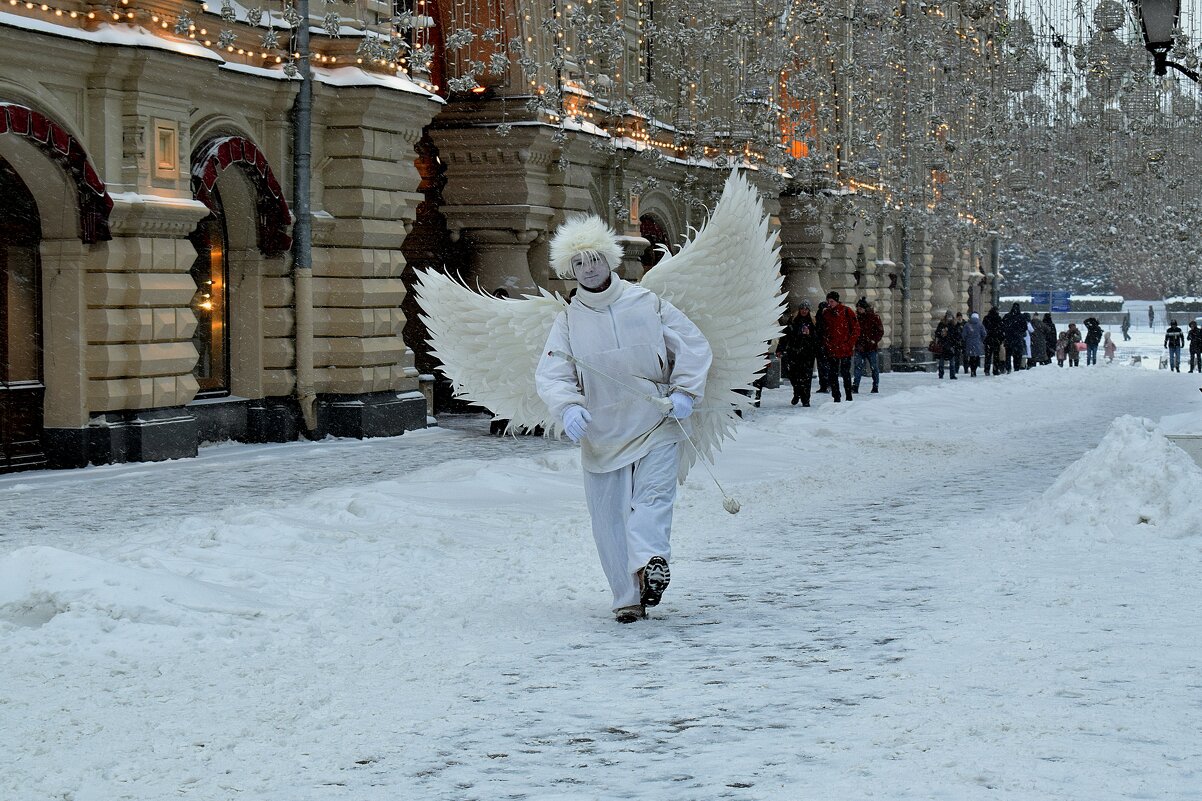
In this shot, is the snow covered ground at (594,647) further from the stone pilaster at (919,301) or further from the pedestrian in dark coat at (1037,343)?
the stone pilaster at (919,301)

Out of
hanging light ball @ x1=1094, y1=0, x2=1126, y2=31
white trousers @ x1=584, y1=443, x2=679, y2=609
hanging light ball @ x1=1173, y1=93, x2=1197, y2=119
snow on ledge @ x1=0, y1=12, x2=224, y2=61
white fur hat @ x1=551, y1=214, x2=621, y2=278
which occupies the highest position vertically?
hanging light ball @ x1=1173, y1=93, x2=1197, y2=119

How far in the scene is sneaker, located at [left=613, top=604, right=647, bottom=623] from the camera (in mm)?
8703

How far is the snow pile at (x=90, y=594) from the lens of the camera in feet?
27.1

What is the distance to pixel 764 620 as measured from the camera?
876 cm

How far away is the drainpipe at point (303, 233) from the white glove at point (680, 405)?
1383 centimetres

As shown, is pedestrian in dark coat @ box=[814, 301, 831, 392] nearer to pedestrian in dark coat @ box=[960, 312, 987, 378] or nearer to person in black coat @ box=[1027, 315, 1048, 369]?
pedestrian in dark coat @ box=[960, 312, 987, 378]

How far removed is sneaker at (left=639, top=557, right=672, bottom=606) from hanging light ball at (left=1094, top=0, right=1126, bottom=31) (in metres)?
13.2

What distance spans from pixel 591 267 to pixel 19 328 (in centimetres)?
1099

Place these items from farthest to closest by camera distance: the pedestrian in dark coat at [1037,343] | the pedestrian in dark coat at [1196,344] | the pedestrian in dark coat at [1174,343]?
the pedestrian in dark coat at [1174,343] → the pedestrian in dark coat at [1037,343] → the pedestrian in dark coat at [1196,344]

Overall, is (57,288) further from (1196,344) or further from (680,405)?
(1196,344)

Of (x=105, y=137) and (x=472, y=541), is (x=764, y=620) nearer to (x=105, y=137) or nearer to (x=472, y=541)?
(x=472, y=541)

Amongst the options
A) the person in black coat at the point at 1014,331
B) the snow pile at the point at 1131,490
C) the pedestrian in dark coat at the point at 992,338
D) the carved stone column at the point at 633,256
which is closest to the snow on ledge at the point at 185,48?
the carved stone column at the point at 633,256

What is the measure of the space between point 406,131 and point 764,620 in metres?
15.7

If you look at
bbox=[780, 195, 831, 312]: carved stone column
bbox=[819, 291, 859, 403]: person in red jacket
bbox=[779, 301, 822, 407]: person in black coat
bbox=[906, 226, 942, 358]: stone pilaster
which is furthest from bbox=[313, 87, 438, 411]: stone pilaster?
bbox=[906, 226, 942, 358]: stone pilaster
